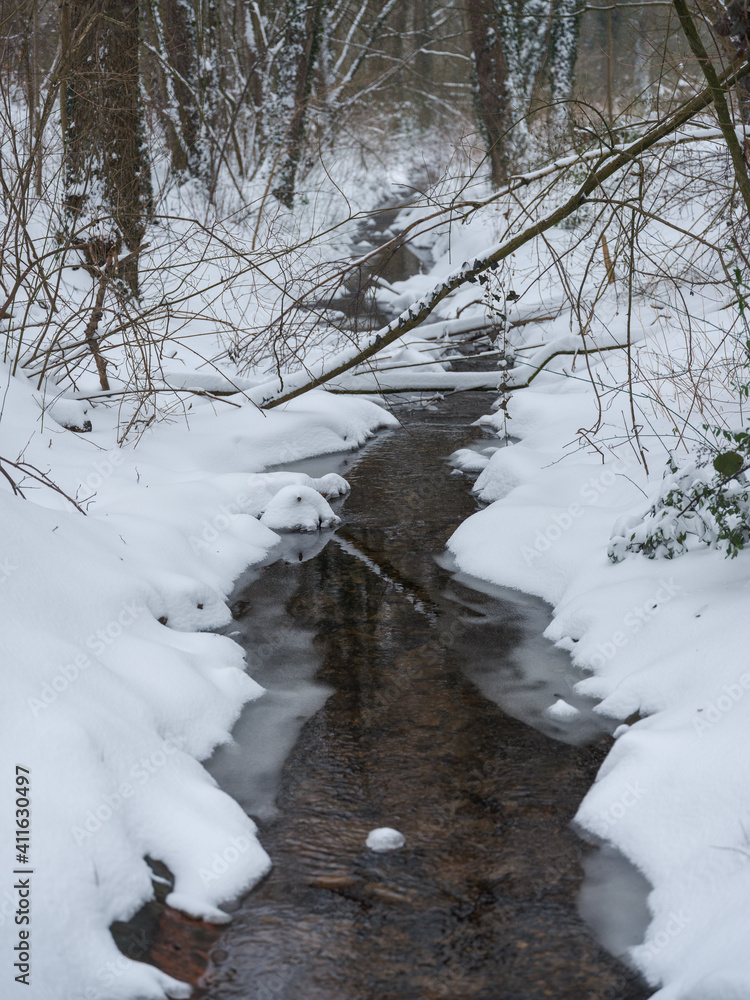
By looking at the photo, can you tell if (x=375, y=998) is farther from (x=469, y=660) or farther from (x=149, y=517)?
(x=149, y=517)

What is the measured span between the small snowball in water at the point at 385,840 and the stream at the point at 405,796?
27 millimetres

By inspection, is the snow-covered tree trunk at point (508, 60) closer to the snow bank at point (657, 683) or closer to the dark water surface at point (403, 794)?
the snow bank at point (657, 683)

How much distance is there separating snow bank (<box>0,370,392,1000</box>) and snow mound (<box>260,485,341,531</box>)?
0.01 metres

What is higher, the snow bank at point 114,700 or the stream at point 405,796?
the snow bank at point 114,700

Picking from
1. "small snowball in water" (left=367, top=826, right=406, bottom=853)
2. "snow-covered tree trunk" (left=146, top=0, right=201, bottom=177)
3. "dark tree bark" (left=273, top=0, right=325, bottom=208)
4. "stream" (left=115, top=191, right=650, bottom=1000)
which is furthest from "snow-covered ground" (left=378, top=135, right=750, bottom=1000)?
"snow-covered tree trunk" (left=146, top=0, right=201, bottom=177)

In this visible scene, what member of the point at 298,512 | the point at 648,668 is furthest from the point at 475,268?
the point at 648,668

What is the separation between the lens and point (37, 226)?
38.9 ft

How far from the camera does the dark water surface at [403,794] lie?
2404 mm

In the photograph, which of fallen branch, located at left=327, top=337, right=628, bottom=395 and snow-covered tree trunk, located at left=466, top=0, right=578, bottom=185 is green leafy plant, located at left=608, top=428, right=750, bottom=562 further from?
snow-covered tree trunk, located at left=466, top=0, right=578, bottom=185

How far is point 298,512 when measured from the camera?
6.05m

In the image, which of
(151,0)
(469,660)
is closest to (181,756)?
(469,660)

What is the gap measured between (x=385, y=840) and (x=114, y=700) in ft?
3.58

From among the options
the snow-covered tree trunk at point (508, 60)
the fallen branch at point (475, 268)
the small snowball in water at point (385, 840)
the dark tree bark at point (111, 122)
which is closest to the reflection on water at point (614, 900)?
the small snowball in water at point (385, 840)

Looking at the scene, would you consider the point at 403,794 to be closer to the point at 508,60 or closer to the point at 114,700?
the point at 114,700
